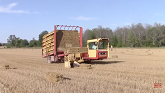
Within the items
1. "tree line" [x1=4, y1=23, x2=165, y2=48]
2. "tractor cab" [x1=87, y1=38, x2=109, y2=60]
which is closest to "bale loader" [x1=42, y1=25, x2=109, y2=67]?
"tractor cab" [x1=87, y1=38, x2=109, y2=60]

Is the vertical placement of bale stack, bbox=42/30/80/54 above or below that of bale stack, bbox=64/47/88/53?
above

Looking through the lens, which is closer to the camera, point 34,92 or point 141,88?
point 34,92

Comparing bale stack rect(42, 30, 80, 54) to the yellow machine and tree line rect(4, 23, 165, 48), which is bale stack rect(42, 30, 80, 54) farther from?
tree line rect(4, 23, 165, 48)

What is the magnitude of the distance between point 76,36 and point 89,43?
1.96m

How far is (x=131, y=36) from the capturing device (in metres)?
72.1

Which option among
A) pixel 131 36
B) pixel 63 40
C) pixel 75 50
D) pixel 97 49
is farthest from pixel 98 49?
pixel 131 36

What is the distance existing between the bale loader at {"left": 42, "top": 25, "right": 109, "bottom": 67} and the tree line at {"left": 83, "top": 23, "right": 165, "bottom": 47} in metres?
50.5

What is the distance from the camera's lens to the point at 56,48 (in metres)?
14.8

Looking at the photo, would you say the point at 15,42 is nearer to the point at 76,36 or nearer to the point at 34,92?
the point at 76,36

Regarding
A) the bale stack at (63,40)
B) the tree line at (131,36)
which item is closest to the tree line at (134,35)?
the tree line at (131,36)

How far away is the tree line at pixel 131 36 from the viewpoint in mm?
71125

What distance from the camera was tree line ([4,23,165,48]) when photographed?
233 feet

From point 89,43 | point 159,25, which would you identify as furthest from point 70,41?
point 159,25

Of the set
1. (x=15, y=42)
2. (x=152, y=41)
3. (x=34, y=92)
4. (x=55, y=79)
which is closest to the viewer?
(x=34, y=92)
